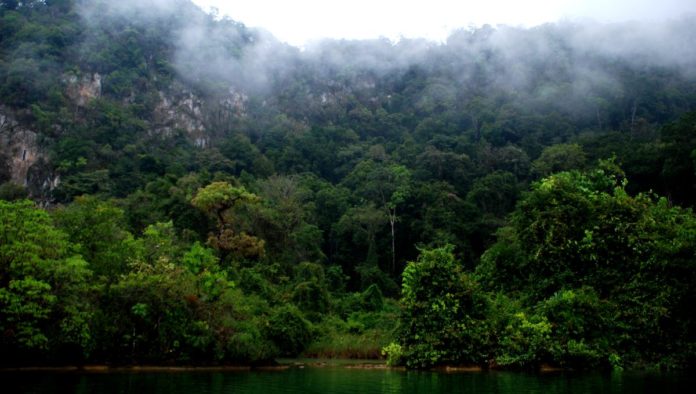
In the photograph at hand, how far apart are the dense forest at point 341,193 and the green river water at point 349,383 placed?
2.49 meters

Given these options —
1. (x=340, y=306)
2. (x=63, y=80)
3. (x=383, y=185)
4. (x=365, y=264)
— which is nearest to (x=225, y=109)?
(x=63, y=80)

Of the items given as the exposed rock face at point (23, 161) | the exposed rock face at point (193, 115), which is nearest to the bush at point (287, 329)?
the exposed rock face at point (23, 161)

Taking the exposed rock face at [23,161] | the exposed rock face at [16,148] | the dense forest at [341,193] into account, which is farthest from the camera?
the exposed rock face at [16,148]

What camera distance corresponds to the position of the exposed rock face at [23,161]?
229ft

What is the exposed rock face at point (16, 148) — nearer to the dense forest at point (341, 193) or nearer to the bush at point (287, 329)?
the dense forest at point (341, 193)

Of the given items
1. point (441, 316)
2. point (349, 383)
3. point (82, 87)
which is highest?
point (82, 87)

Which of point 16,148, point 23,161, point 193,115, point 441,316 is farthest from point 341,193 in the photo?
point 441,316

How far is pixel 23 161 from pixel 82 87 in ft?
59.5

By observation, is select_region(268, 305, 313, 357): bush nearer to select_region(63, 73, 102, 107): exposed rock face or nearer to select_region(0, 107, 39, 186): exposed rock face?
select_region(0, 107, 39, 186): exposed rock face

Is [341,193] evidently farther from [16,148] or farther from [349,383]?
[349,383]

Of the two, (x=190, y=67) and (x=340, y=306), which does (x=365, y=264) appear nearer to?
(x=340, y=306)

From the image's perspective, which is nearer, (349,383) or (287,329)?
(349,383)

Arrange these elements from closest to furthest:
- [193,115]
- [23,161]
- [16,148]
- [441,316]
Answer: [441,316]
[23,161]
[16,148]
[193,115]

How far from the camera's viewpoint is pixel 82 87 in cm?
8606
